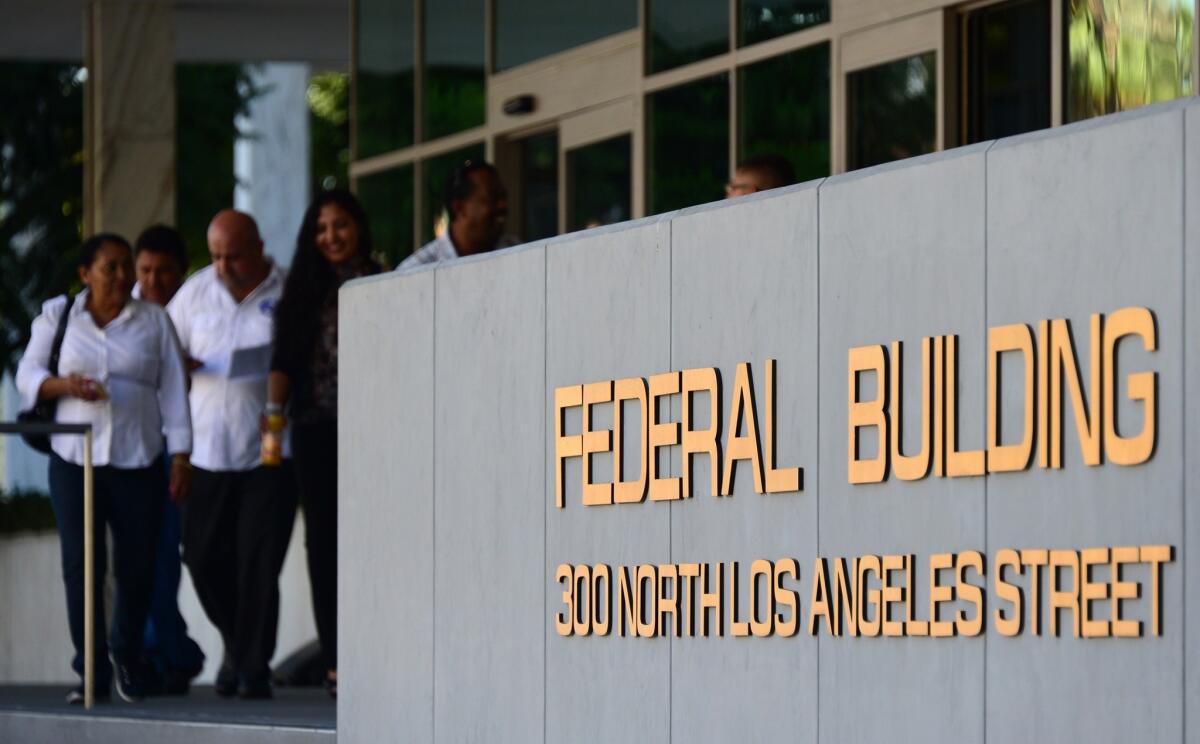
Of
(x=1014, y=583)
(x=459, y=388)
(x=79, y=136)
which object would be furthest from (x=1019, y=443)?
(x=79, y=136)

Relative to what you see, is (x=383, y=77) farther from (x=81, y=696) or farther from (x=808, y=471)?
(x=808, y=471)

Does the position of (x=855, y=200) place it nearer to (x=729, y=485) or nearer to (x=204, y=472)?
(x=729, y=485)

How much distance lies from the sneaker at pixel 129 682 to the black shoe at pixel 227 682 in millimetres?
351

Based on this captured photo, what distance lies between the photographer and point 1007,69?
10047mm

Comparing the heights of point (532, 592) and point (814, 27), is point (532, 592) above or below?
below

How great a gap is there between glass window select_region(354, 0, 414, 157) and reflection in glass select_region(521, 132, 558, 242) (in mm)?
1539

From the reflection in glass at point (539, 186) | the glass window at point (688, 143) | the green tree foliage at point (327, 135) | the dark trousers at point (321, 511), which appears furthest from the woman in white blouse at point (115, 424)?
the green tree foliage at point (327, 135)

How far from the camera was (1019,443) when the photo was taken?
5168 mm

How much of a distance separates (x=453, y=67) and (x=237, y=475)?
557cm

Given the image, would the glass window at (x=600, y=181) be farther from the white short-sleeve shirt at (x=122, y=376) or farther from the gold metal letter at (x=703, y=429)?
the gold metal letter at (x=703, y=429)

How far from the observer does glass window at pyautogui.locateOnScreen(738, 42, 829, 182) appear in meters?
11.2

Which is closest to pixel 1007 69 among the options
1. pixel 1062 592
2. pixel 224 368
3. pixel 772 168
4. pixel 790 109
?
pixel 790 109

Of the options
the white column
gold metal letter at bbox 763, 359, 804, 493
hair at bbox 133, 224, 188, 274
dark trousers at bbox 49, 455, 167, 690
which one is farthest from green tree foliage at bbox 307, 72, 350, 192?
gold metal letter at bbox 763, 359, 804, 493

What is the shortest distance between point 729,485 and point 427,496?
1872 millimetres
